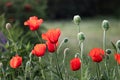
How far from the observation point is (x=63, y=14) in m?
21.4

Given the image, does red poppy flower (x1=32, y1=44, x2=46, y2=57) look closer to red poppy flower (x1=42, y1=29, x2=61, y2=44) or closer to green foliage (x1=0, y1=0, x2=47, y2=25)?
red poppy flower (x1=42, y1=29, x2=61, y2=44)

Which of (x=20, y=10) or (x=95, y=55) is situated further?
(x=20, y=10)

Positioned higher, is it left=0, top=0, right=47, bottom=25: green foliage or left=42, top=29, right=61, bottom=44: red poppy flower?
left=42, top=29, right=61, bottom=44: red poppy flower

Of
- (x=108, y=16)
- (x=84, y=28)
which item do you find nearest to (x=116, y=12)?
(x=108, y=16)

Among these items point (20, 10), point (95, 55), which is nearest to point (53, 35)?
point (95, 55)

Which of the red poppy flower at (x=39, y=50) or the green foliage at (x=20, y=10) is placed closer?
the red poppy flower at (x=39, y=50)

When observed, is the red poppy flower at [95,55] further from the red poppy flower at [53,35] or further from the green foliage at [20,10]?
the green foliage at [20,10]

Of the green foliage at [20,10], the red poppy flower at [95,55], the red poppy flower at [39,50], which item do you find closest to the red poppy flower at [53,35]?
the red poppy flower at [39,50]

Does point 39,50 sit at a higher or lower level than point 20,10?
higher

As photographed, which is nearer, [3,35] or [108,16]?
[3,35]

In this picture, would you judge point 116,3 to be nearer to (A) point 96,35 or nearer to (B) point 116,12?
(B) point 116,12

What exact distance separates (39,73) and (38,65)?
13.2 inches

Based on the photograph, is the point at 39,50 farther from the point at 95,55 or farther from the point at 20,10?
the point at 20,10

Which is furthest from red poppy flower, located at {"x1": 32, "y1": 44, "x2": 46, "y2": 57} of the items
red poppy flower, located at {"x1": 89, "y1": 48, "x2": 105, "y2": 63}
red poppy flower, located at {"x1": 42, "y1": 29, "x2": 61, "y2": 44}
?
red poppy flower, located at {"x1": 89, "y1": 48, "x2": 105, "y2": 63}
